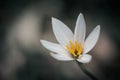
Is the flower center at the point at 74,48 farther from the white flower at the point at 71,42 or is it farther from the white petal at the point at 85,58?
the white petal at the point at 85,58

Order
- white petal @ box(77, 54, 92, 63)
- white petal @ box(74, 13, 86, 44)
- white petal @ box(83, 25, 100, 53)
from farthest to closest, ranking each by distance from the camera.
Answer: white petal @ box(74, 13, 86, 44), white petal @ box(83, 25, 100, 53), white petal @ box(77, 54, 92, 63)

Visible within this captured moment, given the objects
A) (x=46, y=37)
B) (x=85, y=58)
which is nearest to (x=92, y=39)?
(x=85, y=58)

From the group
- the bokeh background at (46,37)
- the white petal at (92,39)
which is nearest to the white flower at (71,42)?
the white petal at (92,39)

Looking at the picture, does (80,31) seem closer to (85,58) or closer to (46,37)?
(85,58)

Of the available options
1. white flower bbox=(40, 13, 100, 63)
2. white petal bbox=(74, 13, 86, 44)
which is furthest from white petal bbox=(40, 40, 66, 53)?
white petal bbox=(74, 13, 86, 44)

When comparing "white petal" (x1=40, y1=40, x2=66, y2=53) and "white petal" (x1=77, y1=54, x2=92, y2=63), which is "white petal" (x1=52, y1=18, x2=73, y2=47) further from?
"white petal" (x1=77, y1=54, x2=92, y2=63)

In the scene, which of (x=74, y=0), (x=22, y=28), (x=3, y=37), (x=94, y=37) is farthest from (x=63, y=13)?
(x=94, y=37)
